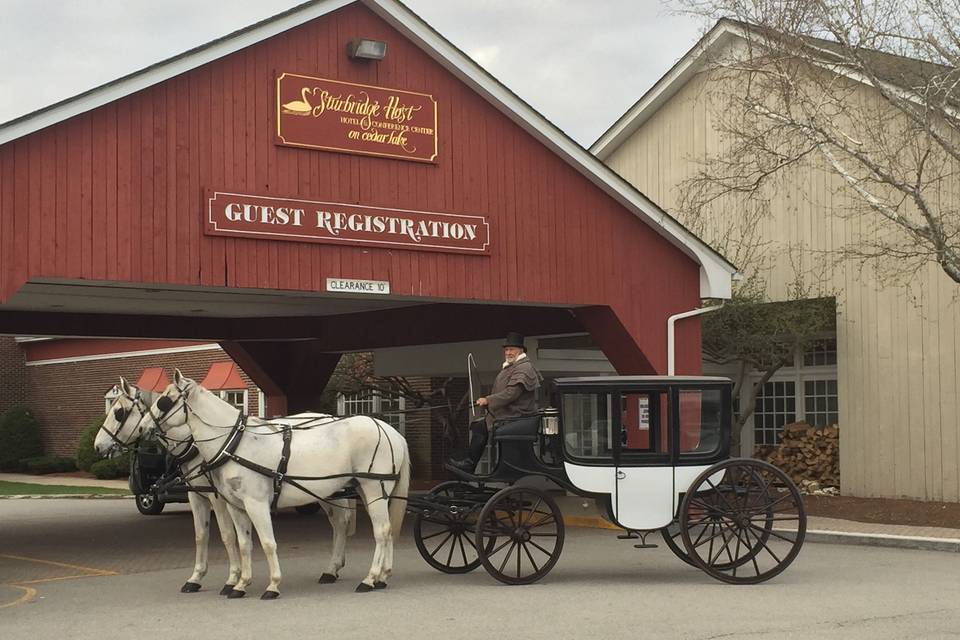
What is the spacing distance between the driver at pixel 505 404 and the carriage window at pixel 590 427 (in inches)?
16.3

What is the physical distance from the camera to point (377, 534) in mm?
11852

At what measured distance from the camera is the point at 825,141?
17578mm

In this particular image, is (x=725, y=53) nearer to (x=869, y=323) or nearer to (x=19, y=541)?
(x=869, y=323)

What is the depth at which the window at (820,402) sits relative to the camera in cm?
2352

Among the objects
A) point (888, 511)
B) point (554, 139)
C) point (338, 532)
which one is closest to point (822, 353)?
point (888, 511)

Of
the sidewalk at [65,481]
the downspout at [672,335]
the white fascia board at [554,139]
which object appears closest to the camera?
the white fascia board at [554,139]

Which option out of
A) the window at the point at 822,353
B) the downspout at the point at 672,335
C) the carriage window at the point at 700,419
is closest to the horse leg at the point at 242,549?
the carriage window at the point at 700,419

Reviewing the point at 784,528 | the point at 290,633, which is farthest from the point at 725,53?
the point at 290,633

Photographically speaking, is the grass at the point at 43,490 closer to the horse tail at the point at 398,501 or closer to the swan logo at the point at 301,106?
the swan logo at the point at 301,106

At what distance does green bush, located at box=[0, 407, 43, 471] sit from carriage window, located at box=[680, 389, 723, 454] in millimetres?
32365

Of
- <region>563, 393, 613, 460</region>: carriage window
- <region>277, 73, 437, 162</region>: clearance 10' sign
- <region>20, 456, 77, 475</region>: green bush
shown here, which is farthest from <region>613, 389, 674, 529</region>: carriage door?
<region>20, 456, 77, 475</region>: green bush

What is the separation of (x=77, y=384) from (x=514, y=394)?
2989 cm

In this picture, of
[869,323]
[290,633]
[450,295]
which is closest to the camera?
[290,633]

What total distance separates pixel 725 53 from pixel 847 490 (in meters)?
8.15
